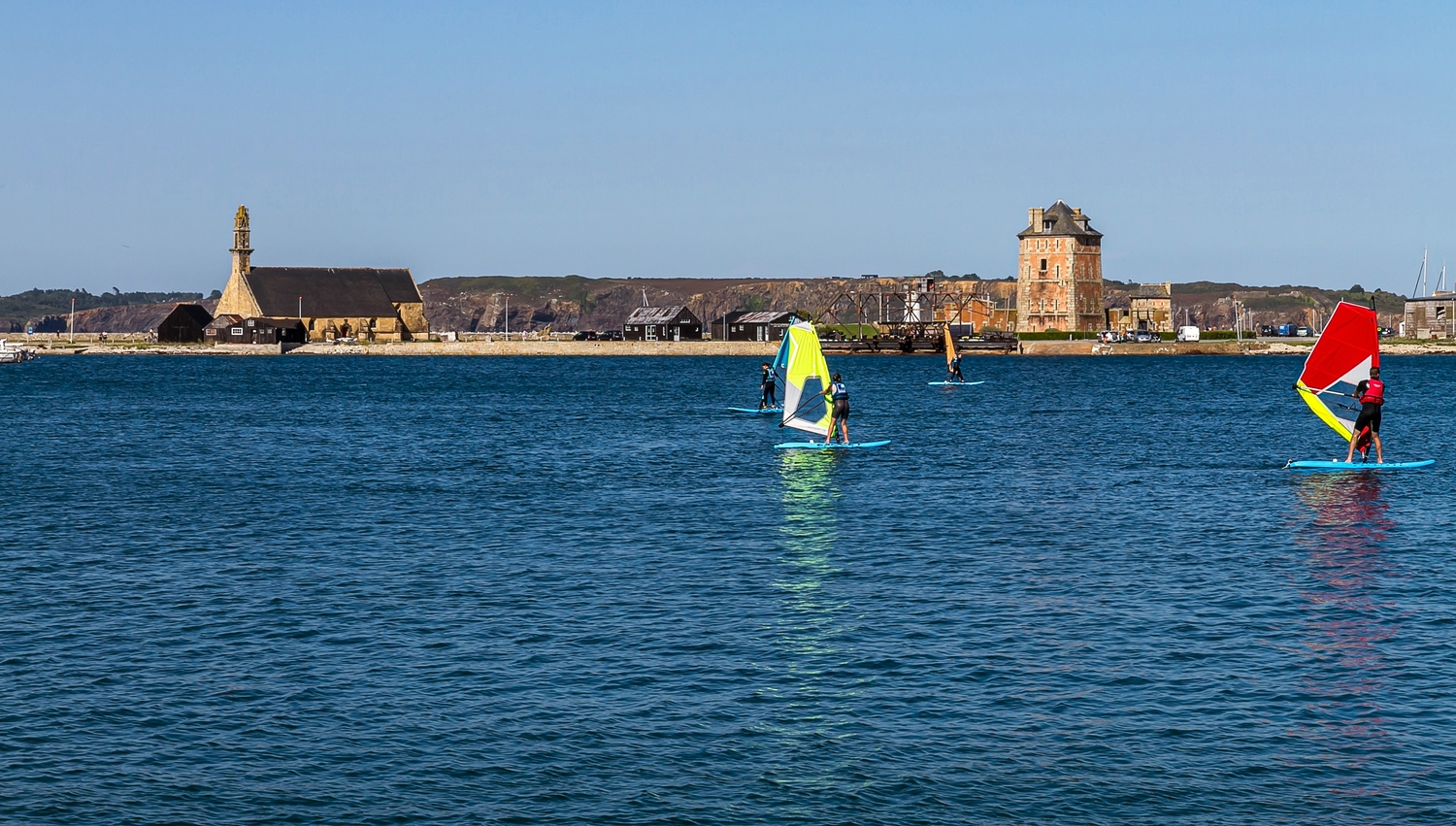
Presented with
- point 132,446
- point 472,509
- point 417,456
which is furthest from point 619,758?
point 132,446

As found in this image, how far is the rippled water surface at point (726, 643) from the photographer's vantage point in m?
17.5

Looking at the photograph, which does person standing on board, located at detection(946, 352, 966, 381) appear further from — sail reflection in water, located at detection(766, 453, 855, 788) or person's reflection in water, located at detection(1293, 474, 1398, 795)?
sail reflection in water, located at detection(766, 453, 855, 788)

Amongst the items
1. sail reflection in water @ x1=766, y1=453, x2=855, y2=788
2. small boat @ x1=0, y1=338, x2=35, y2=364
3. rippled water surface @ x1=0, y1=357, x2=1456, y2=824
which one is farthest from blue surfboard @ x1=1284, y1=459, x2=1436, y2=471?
small boat @ x1=0, y1=338, x2=35, y2=364

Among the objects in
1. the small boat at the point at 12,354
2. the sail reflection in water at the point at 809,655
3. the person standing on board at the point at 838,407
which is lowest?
the sail reflection in water at the point at 809,655

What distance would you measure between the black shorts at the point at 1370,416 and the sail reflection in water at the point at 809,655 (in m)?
19.3

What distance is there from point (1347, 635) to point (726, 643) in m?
A: 10.3

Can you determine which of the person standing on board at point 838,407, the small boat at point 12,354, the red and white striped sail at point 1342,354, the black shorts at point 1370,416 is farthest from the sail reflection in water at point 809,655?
the small boat at point 12,354

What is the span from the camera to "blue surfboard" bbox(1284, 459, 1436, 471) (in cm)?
5109

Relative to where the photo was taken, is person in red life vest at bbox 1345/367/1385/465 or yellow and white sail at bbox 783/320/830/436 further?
yellow and white sail at bbox 783/320/830/436

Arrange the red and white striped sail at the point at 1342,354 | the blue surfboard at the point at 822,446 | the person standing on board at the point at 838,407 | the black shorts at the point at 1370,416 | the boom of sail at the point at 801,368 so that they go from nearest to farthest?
the red and white striped sail at the point at 1342,354 < the black shorts at the point at 1370,416 < the boom of sail at the point at 801,368 < the person standing on board at the point at 838,407 < the blue surfboard at the point at 822,446

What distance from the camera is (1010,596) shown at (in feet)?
93.0

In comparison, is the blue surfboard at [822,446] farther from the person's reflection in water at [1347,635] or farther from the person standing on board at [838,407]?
the person's reflection in water at [1347,635]

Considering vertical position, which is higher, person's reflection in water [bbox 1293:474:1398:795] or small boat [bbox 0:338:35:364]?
small boat [bbox 0:338:35:364]

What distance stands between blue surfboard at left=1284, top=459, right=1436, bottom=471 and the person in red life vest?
0.31m
